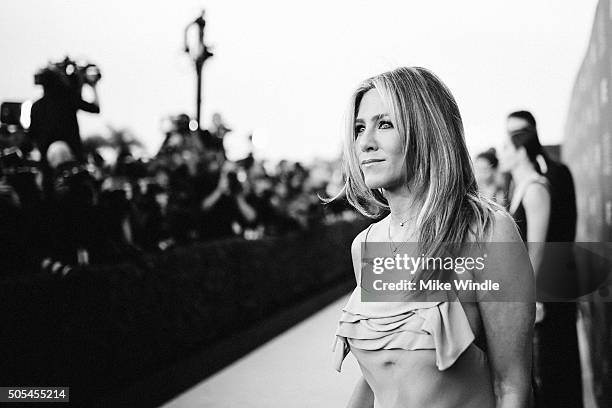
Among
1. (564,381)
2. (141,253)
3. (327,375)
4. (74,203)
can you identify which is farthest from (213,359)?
(564,381)

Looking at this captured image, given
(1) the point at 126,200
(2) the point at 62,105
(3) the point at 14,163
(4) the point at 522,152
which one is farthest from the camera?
(1) the point at 126,200

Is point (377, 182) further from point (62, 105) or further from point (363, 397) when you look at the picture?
point (62, 105)

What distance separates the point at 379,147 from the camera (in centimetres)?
160

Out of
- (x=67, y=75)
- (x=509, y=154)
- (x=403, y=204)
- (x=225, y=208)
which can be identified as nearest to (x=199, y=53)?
(x=225, y=208)

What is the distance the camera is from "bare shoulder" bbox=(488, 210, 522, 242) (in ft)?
4.83

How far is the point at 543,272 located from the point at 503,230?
7.23 ft

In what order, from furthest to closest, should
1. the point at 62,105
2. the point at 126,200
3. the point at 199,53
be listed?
1. the point at 199,53
2. the point at 126,200
3. the point at 62,105

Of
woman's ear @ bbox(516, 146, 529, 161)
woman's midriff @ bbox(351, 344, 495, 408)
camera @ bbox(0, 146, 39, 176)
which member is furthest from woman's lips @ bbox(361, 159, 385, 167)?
camera @ bbox(0, 146, 39, 176)

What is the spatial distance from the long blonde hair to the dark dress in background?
7.15 ft

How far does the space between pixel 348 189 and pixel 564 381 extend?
2.48m

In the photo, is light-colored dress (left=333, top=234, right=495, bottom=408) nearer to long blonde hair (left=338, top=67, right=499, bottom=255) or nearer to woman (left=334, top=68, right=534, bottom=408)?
woman (left=334, top=68, right=534, bottom=408)

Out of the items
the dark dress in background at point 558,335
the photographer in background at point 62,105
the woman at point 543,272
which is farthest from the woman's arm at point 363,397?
the photographer in background at point 62,105

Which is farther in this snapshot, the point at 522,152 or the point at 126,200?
the point at 126,200

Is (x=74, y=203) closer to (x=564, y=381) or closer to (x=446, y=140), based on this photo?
(x=564, y=381)
